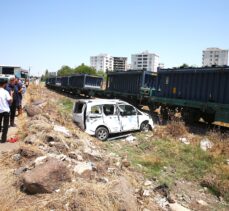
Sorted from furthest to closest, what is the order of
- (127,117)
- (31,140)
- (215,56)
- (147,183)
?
(215,56)
(127,117)
(31,140)
(147,183)

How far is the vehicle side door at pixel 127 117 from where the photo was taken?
1163 cm

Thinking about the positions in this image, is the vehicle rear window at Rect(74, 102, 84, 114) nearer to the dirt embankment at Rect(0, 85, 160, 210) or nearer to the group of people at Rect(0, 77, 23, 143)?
the group of people at Rect(0, 77, 23, 143)

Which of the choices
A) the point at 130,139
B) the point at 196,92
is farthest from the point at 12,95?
the point at 196,92

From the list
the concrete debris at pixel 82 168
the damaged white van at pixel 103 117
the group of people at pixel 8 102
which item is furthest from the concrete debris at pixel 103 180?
the damaged white van at pixel 103 117

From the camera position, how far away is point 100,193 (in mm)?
4844

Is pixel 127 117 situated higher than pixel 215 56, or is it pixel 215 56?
pixel 215 56

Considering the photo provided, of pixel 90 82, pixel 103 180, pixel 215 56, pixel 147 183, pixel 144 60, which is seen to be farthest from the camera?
pixel 144 60

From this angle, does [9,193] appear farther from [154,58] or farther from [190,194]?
[154,58]

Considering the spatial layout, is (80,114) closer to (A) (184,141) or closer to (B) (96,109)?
(B) (96,109)

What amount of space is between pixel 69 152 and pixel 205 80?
878 cm

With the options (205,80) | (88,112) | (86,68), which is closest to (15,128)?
(88,112)

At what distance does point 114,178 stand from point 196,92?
31.9 ft

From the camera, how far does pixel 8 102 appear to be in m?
8.39

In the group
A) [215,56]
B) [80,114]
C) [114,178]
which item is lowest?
[114,178]
